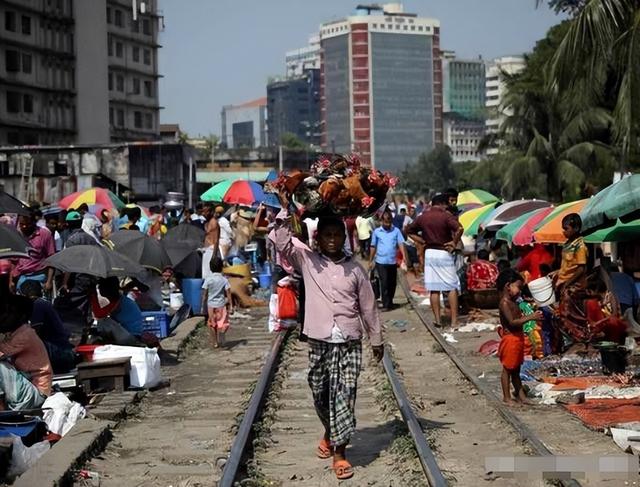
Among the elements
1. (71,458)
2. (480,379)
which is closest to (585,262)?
(480,379)

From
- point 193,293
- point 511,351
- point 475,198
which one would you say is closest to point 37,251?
point 193,293

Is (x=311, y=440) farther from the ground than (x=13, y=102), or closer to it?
closer to it

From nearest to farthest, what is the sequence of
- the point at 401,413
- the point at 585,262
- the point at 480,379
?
the point at 401,413 → the point at 480,379 → the point at 585,262

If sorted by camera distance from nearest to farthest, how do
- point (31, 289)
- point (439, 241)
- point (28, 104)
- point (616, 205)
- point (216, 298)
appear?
point (31, 289)
point (616, 205)
point (216, 298)
point (439, 241)
point (28, 104)

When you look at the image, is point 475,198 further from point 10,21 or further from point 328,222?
point 10,21

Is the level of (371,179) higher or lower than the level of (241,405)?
higher

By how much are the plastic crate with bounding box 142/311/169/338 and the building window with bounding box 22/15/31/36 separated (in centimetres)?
6175

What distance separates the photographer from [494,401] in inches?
416

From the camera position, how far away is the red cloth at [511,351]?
34.1ft

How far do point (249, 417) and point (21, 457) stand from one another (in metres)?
2.35

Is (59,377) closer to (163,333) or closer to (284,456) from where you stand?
(284,456)

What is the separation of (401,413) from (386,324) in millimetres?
8214

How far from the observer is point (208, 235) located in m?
18.9

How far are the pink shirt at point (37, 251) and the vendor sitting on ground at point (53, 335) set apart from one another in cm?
445
